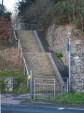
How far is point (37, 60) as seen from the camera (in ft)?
111

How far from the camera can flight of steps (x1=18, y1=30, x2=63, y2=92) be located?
30.5m

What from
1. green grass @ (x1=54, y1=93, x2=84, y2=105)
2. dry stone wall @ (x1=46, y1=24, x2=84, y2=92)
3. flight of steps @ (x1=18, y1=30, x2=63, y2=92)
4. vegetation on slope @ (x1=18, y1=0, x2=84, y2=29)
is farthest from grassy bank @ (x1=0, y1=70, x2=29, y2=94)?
vegetation on slope @ (x1=18, y1=0, x2=84, y2=29)

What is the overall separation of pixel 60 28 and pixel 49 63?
3730 mm

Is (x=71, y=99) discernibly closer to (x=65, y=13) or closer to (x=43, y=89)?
(x=43, y=89)

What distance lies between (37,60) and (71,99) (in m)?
9.78

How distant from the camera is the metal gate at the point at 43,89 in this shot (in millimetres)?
25109

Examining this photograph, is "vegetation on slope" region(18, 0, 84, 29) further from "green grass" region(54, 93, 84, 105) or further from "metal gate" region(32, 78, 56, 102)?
"green grass" region(54, 93, 84, 105)

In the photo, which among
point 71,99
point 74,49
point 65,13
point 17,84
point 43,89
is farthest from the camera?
point 65,13

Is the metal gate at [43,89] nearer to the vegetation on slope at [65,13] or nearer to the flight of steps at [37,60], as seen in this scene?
the flight of steps at [37,60]

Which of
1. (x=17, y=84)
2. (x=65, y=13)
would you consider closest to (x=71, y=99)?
(x=17, y=84)

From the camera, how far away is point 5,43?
39.3 meters

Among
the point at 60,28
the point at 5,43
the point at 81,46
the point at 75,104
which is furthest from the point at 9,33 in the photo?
the point at 75,104

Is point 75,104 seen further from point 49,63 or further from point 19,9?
point 19,9

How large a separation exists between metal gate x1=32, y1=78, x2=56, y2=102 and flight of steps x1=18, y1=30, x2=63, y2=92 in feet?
0.77
